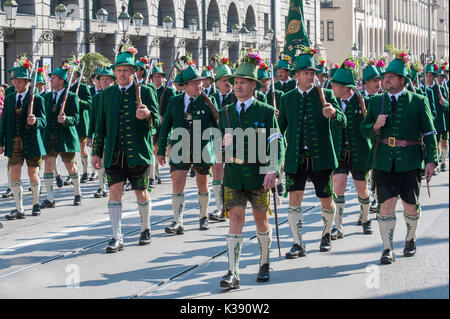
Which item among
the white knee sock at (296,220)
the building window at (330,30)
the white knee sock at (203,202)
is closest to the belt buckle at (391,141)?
the white knee sock at (296,220)

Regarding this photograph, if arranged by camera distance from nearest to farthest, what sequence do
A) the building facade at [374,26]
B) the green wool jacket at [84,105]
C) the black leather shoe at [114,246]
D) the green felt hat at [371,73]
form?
the black leather shoe at [114,246] < the green felt hat at [371,73] < the green wool jacket at [84,105] < the building facade at [374,26]

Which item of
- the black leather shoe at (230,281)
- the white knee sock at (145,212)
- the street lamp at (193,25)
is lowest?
the black leather shoe at (230,281)

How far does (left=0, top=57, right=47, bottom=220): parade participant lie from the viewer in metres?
11.6

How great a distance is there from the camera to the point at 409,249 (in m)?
8.62

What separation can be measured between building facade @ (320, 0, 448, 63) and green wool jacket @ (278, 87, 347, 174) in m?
53.3

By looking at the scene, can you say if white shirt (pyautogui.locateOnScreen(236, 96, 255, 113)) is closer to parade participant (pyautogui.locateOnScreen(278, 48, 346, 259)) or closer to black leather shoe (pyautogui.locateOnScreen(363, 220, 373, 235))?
parade participant (pyautogui.locateOnScreen(278, 48, 346, 259))

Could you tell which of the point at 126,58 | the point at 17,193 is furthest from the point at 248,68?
the point at 17,193

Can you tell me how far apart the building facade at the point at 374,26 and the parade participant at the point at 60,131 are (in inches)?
1965

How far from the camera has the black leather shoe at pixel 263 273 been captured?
761cm

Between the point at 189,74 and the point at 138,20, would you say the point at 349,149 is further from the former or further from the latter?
the point at 138,20

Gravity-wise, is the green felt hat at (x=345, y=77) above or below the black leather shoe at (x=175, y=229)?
above

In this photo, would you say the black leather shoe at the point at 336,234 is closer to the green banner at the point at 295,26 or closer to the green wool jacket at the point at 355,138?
the green wool jacket at the point at 355,138

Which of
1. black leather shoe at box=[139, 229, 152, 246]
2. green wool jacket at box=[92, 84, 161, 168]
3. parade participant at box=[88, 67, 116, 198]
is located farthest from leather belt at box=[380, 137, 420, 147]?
parade participant at box=[88, 67, 116, 198]

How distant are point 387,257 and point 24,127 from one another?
18.8 ft
